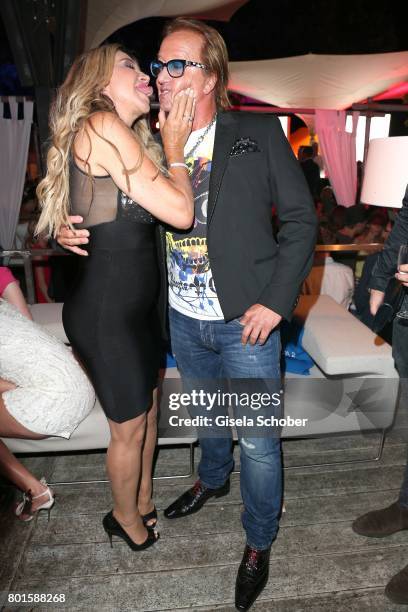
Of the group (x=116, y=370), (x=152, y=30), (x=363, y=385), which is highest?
(x=152, y=30)

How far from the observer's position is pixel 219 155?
74.9 inches

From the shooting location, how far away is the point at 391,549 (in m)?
2.37

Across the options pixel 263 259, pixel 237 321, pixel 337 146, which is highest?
pixel 337 146

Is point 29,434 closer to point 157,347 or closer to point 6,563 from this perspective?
point 6,563

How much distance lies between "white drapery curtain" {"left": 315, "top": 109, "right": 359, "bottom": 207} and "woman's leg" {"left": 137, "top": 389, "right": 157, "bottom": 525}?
7.66 meters

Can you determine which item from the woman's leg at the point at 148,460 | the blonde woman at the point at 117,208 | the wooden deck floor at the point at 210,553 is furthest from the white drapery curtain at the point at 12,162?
the woman's leg at the point at 148,460

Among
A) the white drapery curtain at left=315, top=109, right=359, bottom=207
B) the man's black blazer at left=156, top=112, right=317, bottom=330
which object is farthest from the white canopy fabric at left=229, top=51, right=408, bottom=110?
the man's black blazer at left=156, top=112, right=317, bottom=330

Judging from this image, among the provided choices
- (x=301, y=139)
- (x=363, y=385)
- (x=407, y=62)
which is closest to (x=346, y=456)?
(x=363, y=385)

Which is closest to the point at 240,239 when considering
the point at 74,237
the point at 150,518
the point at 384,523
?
the point at 74,237

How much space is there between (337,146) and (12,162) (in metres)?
5.74

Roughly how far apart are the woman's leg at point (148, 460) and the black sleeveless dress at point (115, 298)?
233 millimetres

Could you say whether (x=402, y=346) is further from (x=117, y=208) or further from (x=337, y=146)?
(x=337, y=146)

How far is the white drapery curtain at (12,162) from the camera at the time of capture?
6379 millimetres

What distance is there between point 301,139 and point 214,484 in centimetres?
1876
